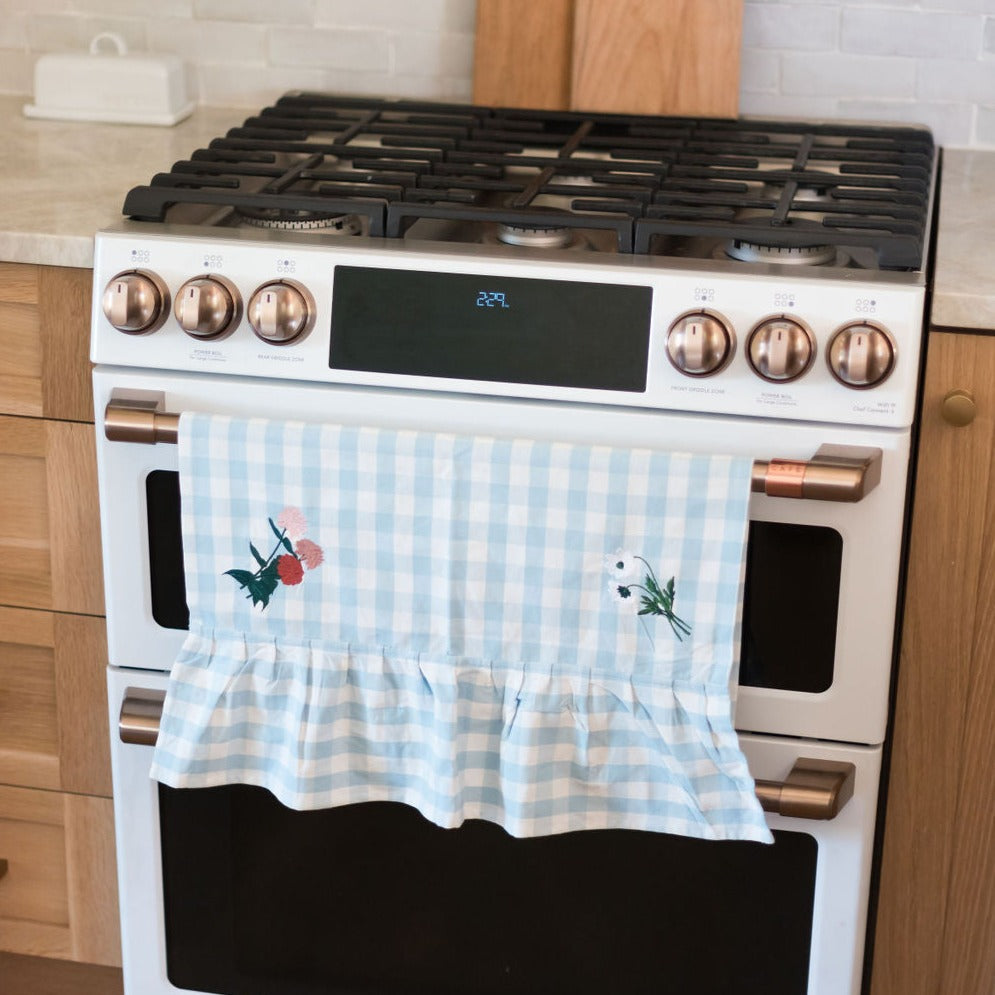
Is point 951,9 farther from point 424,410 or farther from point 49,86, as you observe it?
point 49,86

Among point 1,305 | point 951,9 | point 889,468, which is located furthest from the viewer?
point 951,9

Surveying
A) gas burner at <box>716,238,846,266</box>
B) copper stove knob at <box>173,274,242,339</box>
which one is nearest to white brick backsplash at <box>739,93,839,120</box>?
gas burner at <box>716,238,846,266</box>

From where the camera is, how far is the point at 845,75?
1.91m

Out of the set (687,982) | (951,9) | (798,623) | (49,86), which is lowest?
(687,982)

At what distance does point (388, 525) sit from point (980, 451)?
21.1 inches

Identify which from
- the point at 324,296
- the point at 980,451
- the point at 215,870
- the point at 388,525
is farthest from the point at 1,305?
the point at 980,451

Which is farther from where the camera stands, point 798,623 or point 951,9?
point 951,9

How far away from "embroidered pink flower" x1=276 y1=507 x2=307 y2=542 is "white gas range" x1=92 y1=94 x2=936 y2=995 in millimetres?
90

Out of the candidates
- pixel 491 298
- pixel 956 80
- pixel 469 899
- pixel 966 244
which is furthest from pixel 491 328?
pixel 956 80

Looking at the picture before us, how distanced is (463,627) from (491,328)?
0.89ft

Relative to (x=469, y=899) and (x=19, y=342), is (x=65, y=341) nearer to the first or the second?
(x=19, y=342)

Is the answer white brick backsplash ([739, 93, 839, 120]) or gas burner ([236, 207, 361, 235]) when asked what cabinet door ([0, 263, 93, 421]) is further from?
white brick backsplash ([739, 93, 839, 120])

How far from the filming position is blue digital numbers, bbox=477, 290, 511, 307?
4.23 feet

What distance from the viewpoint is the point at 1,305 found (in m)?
1.45
